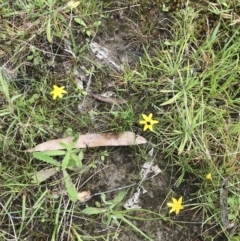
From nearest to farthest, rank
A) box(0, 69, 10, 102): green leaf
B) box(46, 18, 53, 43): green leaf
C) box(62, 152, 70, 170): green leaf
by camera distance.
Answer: box(62, 152, 70, 170): green leaf → box(0, 69, 10, 102): green leaf → box(46, 18, 53, 43): green leaf

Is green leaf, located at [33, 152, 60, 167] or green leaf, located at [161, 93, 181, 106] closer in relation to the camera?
green leaf, located at [33, 152, 60, 167]

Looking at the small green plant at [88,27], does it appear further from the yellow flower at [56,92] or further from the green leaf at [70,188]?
the green leaf at [70,188]

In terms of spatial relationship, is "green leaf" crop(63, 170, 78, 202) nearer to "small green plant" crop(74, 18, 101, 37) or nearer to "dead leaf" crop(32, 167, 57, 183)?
"dead leaf" crop(32, 167, 57, 183)

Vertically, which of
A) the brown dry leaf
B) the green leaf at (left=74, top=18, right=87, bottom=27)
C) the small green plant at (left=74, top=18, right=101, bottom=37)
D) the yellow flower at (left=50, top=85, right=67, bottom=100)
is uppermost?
the green leaf at (left=74, top=18, right=87, bottom=27)

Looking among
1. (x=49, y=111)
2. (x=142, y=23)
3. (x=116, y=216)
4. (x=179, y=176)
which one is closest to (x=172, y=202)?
(x=179, y=176)

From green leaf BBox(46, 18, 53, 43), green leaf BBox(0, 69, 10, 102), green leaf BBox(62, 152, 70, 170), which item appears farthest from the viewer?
green leaf BBox(46, 18, 53, 43)

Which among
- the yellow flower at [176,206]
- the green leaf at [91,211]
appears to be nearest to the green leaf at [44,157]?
the green leaf at [91,211]

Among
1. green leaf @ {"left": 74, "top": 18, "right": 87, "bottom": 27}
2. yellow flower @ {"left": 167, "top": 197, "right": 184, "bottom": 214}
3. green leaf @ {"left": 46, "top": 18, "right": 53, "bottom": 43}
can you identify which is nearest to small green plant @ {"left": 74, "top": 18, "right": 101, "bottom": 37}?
green leaf @ {"left": 74, "top": 18, "right": 87, "bottom": 27}
